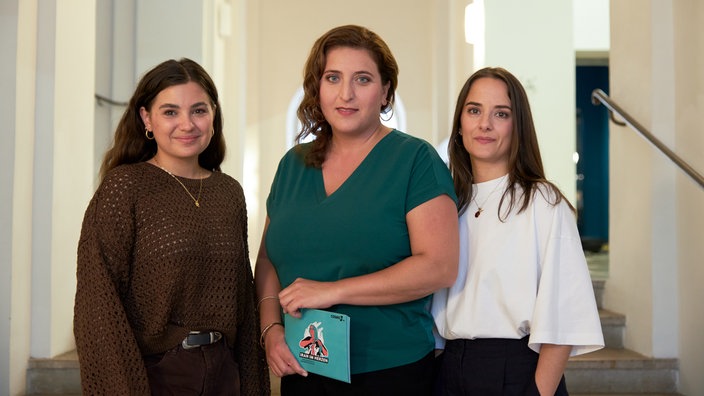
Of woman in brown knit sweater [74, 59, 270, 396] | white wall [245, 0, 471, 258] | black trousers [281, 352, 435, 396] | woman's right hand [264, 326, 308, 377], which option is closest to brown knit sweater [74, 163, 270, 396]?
woman in brown knit sweater [74, 59, 270, 396]

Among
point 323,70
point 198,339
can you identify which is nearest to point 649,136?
point 323,70

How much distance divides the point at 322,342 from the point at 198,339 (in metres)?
0.31

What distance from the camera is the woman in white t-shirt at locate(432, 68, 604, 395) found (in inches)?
62.1

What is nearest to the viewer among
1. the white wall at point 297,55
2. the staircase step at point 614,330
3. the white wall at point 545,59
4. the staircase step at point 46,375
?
the staircase step at point 46,375

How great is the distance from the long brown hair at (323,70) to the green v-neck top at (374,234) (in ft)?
0.44

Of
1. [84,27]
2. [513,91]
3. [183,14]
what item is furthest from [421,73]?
[513,91]

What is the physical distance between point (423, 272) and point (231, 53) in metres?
5.65

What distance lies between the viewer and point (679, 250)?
3055 mm

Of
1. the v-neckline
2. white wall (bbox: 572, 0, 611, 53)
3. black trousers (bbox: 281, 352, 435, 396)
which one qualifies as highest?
white wall (bbox: 572, 0, 611, 53)

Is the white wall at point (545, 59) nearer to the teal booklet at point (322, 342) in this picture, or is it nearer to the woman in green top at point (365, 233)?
the woman in green top at point (365, 233)

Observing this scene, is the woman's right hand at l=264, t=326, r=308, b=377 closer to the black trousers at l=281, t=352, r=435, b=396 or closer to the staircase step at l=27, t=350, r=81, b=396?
the black trousers at l=281, t=352, r=435, b=396

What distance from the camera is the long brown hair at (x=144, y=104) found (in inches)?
65.2

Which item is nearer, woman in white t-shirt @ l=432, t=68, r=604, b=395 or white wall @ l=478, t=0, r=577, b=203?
woman in white t-shirt @ l=432, t=68, r=604, b=395

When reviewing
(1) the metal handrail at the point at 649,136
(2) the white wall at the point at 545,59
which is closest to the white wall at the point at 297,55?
(2) the white wall at the point at 545,59
